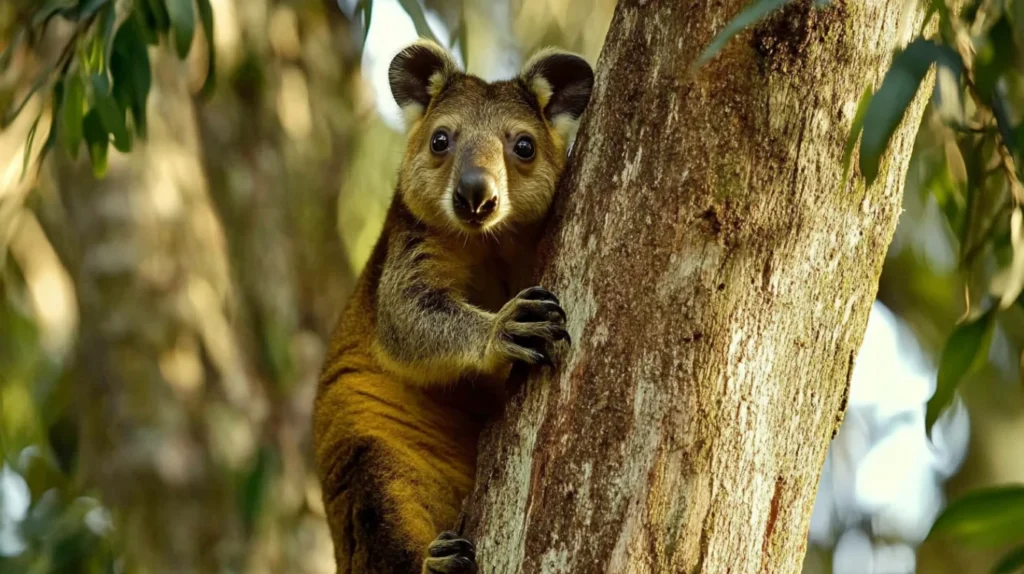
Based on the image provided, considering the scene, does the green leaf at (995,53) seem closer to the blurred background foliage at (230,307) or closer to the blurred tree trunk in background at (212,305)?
the blurred background foliage at (230,307)

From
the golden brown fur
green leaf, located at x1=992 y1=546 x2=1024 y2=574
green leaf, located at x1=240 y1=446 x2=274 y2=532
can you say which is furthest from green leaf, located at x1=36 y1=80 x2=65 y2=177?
green leaf, located at x1=992 y1=546 x2=1024 y2=574

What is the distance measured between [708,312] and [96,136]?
9.29ft

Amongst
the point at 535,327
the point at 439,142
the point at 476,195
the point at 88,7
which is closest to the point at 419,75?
the point at 439,142

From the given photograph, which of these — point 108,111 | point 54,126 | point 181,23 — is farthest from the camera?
point 54,126

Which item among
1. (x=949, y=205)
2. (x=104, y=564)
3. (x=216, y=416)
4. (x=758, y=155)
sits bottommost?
(x=104, y=564)

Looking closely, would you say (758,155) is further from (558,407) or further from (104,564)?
(104,564)

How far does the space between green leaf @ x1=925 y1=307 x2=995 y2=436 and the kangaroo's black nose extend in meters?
1.98

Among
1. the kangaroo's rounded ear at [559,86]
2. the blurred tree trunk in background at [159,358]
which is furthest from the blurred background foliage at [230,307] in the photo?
the kangaroo's rounded ear at [559,86]

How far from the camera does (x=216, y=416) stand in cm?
902

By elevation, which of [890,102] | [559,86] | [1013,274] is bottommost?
[890,102]

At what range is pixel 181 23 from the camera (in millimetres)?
4285

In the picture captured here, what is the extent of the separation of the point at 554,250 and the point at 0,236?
3.73m

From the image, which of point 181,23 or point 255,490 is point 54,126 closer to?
point 181,23

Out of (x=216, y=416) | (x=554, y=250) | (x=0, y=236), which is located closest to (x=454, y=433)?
(x=554, y=250)
